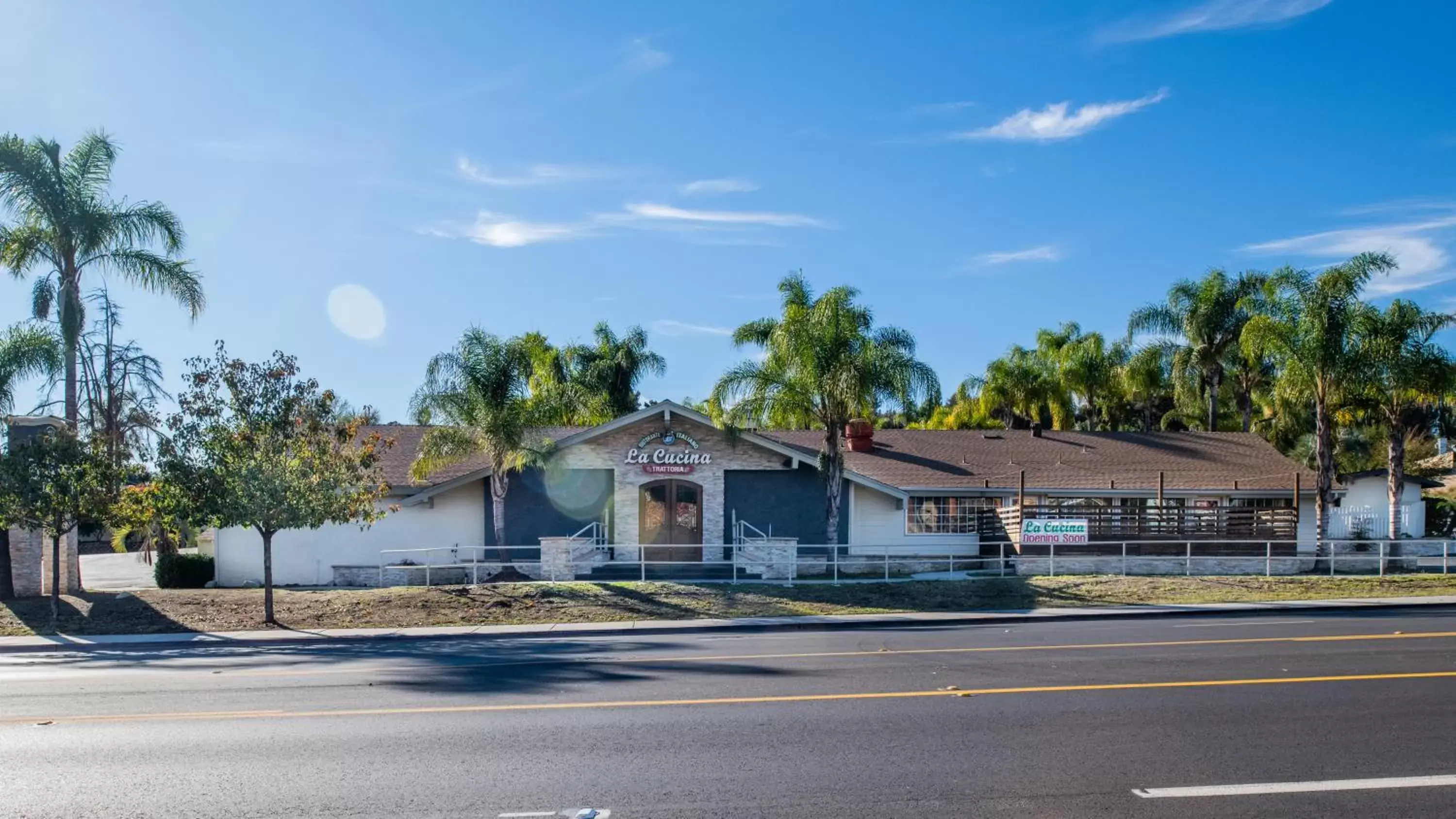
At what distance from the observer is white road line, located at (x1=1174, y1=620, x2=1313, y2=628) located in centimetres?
1766

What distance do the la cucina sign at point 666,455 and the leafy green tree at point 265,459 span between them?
804 centimetres

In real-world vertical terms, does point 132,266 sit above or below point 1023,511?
above

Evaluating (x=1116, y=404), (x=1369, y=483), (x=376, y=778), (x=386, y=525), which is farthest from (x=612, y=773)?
(x=1116, y=404)


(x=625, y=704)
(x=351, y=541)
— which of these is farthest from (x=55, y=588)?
(x=625, y=704)

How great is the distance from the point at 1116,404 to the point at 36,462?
48.3m

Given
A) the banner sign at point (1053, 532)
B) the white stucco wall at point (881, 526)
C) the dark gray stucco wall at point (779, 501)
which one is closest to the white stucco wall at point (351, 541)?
the dark gray stucco wall at point (779, 501)

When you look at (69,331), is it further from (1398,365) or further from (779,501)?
(1398,365)

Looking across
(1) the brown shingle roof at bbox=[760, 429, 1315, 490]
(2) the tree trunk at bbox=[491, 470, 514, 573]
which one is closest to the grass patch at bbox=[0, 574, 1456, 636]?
(2) the tree trunk at bbox=[491, 470, 514, 573]

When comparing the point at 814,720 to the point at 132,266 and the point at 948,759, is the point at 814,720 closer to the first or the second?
Result: the point at 948,759

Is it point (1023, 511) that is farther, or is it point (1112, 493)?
point (1112, 493)

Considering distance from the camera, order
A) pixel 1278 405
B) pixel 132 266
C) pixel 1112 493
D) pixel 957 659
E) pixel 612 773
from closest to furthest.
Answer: pixel 612 773, pixel 957 659, pixel 132 266, pixel 1112 493, pixel 1278 405

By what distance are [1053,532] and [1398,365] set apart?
1039 cm

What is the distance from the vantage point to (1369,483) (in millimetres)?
37594

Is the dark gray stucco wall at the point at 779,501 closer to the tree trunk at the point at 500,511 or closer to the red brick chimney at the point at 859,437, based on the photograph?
the red brick chimney at the point at 859,437
